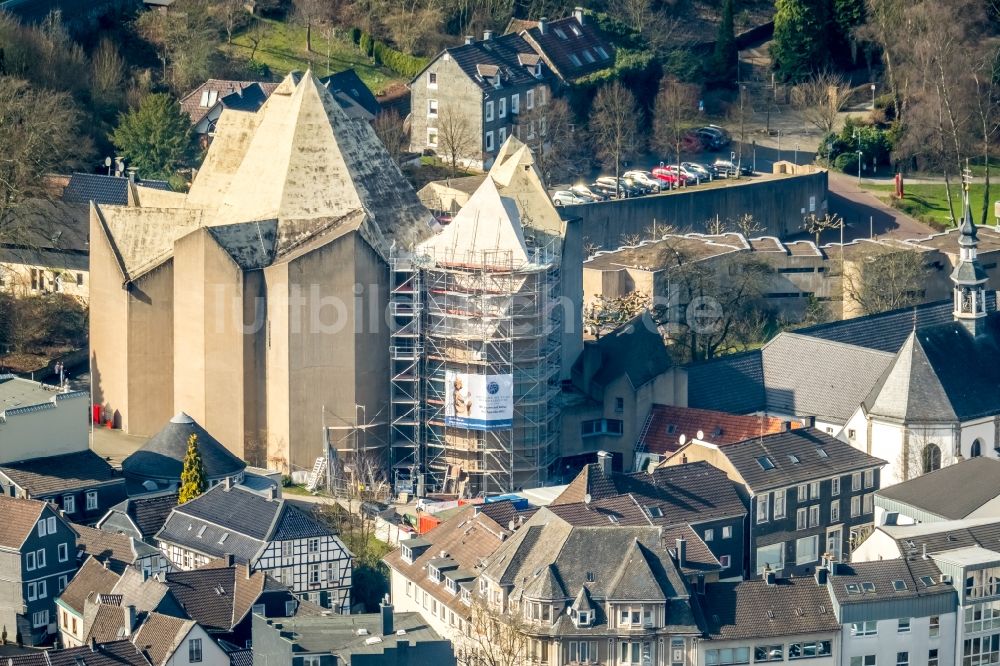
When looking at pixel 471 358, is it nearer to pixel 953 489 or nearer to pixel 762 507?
pixel 762 507

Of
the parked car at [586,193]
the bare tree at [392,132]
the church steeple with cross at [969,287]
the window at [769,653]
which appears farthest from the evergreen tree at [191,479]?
the parked car at [586,193]

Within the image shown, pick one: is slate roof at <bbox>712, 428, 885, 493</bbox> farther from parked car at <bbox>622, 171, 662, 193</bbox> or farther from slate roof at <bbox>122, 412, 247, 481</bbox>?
parked car at <bbox>622, 171, 662, 193</bbox>

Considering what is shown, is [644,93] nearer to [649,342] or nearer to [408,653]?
[649,342]

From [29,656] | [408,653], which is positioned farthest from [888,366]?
[29,656]

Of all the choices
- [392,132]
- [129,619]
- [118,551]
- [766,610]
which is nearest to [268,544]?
[118,551]

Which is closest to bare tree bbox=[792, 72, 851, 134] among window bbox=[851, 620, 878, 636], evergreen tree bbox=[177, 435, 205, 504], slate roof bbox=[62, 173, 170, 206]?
slate roof bbox=[62, 173, 170, 206]
